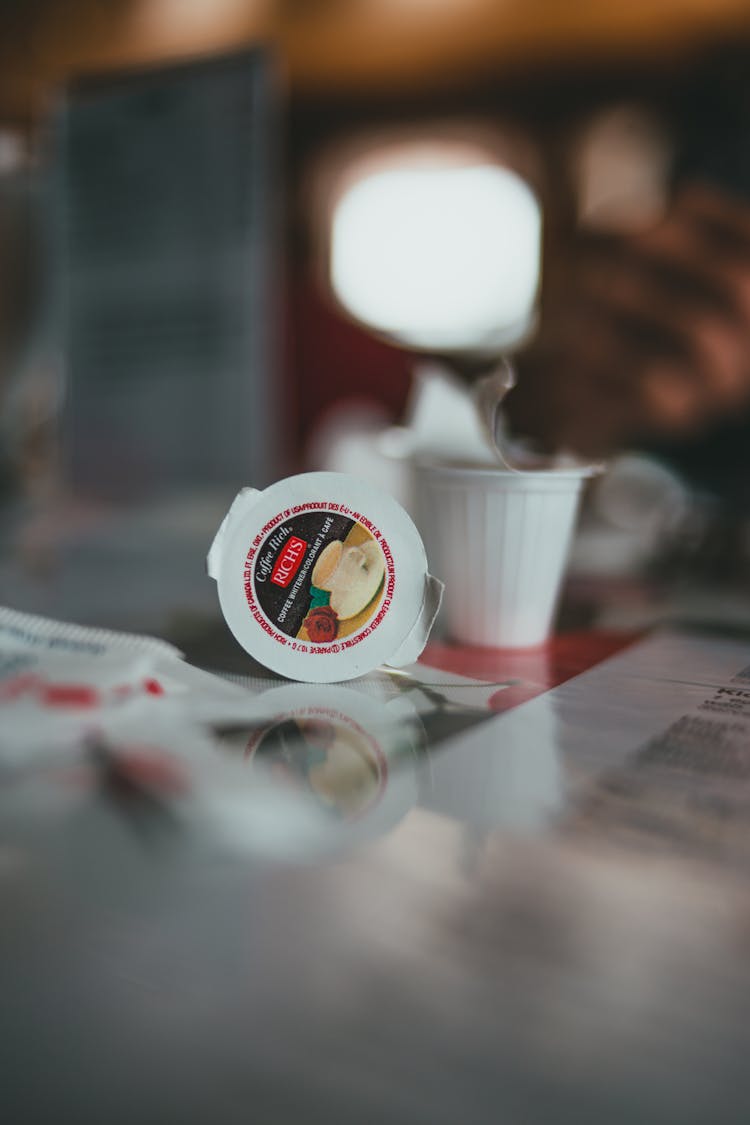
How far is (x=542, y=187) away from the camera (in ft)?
14.6

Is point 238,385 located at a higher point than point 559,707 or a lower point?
higher

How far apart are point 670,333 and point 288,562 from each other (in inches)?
60.3

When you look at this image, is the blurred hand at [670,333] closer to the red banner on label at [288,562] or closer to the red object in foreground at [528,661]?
A: the red object in foreground at [528,661]

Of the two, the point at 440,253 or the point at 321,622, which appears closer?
the point at 321,622

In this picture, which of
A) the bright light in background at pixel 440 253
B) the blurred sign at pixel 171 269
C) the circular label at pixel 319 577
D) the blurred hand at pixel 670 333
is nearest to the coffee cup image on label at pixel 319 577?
the circular label at pixel 319 577

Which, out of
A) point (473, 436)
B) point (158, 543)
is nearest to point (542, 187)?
point (158, 543)

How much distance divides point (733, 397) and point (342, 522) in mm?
1574

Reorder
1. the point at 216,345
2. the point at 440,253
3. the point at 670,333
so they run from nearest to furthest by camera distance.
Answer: the point at 216,345 < the point at 670,333 < the point at 440,253

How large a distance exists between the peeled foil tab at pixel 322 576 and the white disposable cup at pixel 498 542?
14 centimetres

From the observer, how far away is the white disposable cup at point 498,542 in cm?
75

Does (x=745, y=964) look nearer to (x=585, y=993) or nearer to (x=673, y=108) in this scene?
(x=585, y=993)

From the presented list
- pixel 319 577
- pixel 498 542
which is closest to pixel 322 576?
pixel 319 577

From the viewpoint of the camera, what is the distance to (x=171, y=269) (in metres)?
1.61

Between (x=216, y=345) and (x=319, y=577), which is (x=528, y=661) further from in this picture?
(x=216, y=345)
